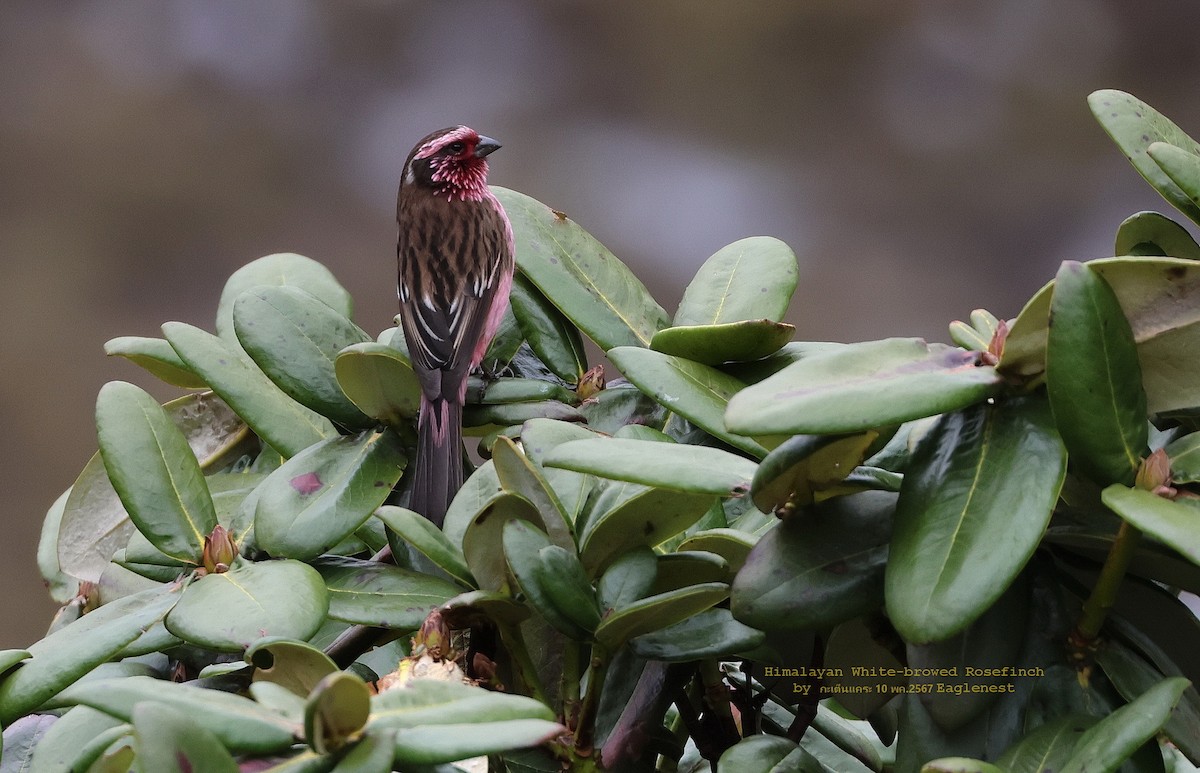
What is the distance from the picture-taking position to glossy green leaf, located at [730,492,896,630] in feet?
1.95

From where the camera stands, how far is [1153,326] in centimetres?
57

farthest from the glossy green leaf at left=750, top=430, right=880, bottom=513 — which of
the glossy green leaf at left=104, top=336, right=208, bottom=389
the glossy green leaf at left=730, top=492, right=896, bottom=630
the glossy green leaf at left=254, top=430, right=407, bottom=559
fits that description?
the glossy green leaf at left=104, top=336, right=208, bottom=389

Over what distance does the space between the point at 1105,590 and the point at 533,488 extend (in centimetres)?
33

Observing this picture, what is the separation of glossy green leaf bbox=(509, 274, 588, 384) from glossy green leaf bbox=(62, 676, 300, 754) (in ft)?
2.00

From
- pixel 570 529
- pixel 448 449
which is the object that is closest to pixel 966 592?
pixel 570 529

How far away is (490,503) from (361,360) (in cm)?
32

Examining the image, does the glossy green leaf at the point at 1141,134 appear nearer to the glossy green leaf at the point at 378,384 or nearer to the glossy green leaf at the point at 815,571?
the glossy green leaf at the point at 815,571

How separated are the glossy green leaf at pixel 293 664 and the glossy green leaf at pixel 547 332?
0.50 m

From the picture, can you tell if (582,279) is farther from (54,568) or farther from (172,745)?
(172,745)

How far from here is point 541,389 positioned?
3.47 feet

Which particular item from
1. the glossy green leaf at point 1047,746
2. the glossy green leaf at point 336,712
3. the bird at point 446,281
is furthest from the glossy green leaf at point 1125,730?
the bird at point 446,281

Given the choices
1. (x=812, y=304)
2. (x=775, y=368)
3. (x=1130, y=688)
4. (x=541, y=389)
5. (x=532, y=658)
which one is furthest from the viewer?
(x=812, y=304)

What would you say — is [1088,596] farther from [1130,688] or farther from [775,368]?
[775,368]

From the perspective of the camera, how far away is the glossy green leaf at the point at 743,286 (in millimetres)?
977
